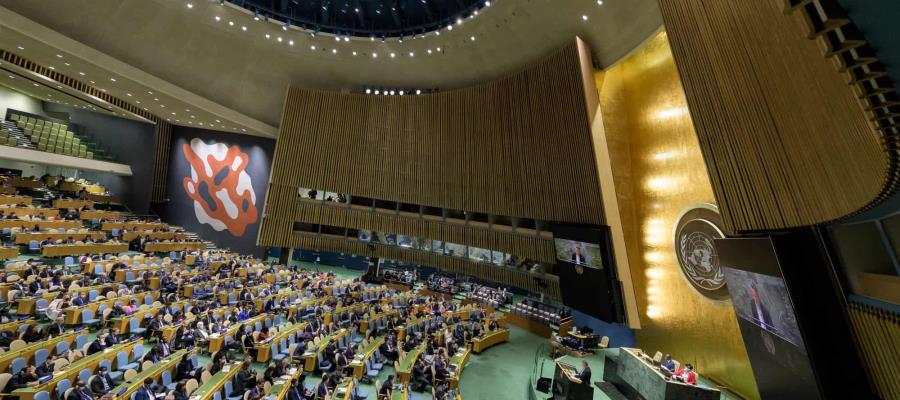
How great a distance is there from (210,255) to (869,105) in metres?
19.1

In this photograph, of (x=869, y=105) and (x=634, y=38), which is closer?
(x=869, y=105)

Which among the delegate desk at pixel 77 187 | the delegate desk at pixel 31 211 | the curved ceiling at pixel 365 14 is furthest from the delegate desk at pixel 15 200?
the curved ceiling at pixel 365 14

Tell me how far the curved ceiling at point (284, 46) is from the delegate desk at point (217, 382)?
11.3 metres

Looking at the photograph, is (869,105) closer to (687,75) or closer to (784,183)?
(784,183)

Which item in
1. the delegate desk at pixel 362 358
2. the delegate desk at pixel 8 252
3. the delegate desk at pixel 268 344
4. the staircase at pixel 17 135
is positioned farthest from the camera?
the staircase at pixel 17 135

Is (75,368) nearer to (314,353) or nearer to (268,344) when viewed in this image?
(268,344)

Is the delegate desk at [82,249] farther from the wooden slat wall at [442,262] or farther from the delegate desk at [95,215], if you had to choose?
the wooden slat wall at [442,262]

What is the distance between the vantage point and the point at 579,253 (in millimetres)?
10727

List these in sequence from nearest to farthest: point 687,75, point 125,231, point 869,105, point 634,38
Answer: point 869,105 → point 687,75 → point 634,38 → point 125,231

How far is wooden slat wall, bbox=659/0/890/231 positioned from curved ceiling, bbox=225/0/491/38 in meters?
9.90

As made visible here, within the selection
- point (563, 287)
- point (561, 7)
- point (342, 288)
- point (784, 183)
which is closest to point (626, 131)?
point (561, 7)

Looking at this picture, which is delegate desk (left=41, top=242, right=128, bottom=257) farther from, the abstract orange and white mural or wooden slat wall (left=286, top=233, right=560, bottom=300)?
wooden slat wall (left=286, top=233, right=560, bottom=300)

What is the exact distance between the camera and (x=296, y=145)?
1756 cm

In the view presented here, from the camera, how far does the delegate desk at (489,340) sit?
1145 cm
